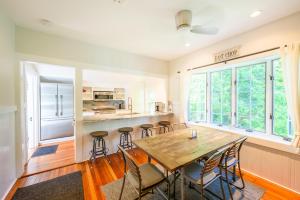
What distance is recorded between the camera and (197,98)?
12.6 feet

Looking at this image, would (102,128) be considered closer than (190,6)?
No

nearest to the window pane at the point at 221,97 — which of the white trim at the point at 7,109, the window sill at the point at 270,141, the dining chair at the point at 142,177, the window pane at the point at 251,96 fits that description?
the window pane at the point at 251,96

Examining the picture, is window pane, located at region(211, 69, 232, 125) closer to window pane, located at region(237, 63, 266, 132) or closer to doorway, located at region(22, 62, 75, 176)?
window pane, located at region(237, 63, 266, 132)

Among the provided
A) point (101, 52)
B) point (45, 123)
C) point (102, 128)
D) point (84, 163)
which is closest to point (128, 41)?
point (101, 52)

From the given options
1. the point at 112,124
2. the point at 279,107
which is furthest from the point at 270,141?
the point at 112,124

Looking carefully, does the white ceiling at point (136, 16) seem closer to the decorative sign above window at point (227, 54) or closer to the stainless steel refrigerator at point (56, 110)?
the decorative sign above window at point (227, 54)

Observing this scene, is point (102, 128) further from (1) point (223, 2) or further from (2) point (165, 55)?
(1) point (223, 2)

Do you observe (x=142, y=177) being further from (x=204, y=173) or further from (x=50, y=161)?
(x=50, y=161)

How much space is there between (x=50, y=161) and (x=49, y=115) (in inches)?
73.7

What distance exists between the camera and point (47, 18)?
→ 2123 mm

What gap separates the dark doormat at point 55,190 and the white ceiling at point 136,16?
2.66 m

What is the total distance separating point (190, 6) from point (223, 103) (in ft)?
7.45

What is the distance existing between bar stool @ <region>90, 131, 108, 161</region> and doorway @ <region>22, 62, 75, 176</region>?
49 centimetres

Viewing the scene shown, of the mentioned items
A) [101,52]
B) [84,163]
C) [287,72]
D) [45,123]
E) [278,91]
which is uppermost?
[101,52]
